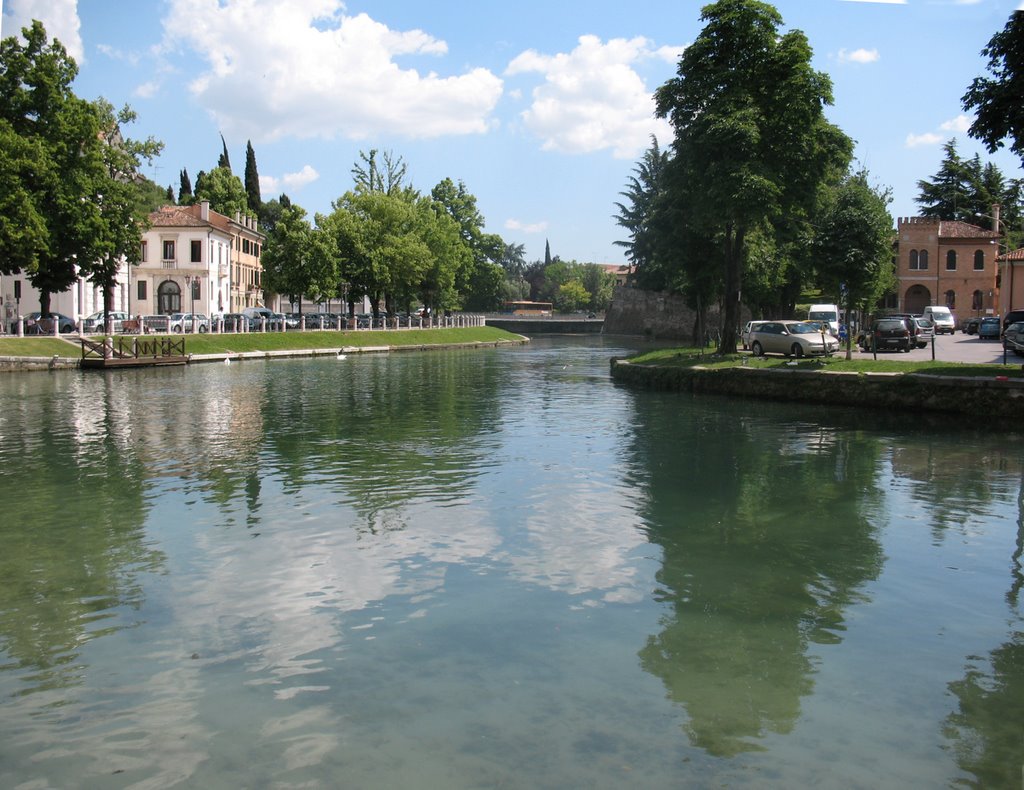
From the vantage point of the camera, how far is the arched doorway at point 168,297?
84.1m

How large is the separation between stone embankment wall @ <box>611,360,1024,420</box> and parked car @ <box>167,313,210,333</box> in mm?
36372

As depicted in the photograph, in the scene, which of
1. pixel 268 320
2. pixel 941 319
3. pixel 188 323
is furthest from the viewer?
pixel 268 320

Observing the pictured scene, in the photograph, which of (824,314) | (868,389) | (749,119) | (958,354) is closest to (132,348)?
(749,119)

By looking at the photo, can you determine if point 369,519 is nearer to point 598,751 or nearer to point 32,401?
point 598,751

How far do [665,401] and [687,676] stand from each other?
25.8 meters

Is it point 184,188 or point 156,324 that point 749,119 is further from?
point 184,188

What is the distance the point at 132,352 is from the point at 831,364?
1461 inches

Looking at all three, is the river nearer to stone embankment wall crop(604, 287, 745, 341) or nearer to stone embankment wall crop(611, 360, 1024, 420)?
stone embankment wall crop(611, 360, 1024, 420)

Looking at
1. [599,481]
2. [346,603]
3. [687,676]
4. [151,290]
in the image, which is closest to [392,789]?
[687,676]

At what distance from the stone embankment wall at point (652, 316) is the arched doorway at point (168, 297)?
4939 cm

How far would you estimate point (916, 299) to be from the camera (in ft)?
294

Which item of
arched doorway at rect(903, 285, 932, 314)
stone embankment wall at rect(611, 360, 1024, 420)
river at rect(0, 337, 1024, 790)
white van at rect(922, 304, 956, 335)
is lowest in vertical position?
river at rect(0, 337, 1024, 790)

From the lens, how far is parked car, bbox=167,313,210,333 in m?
62.2

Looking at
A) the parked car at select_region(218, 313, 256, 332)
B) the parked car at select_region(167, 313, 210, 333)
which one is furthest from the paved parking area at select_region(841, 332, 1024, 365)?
the parked car at select_region(218, 313, 256, 332)
